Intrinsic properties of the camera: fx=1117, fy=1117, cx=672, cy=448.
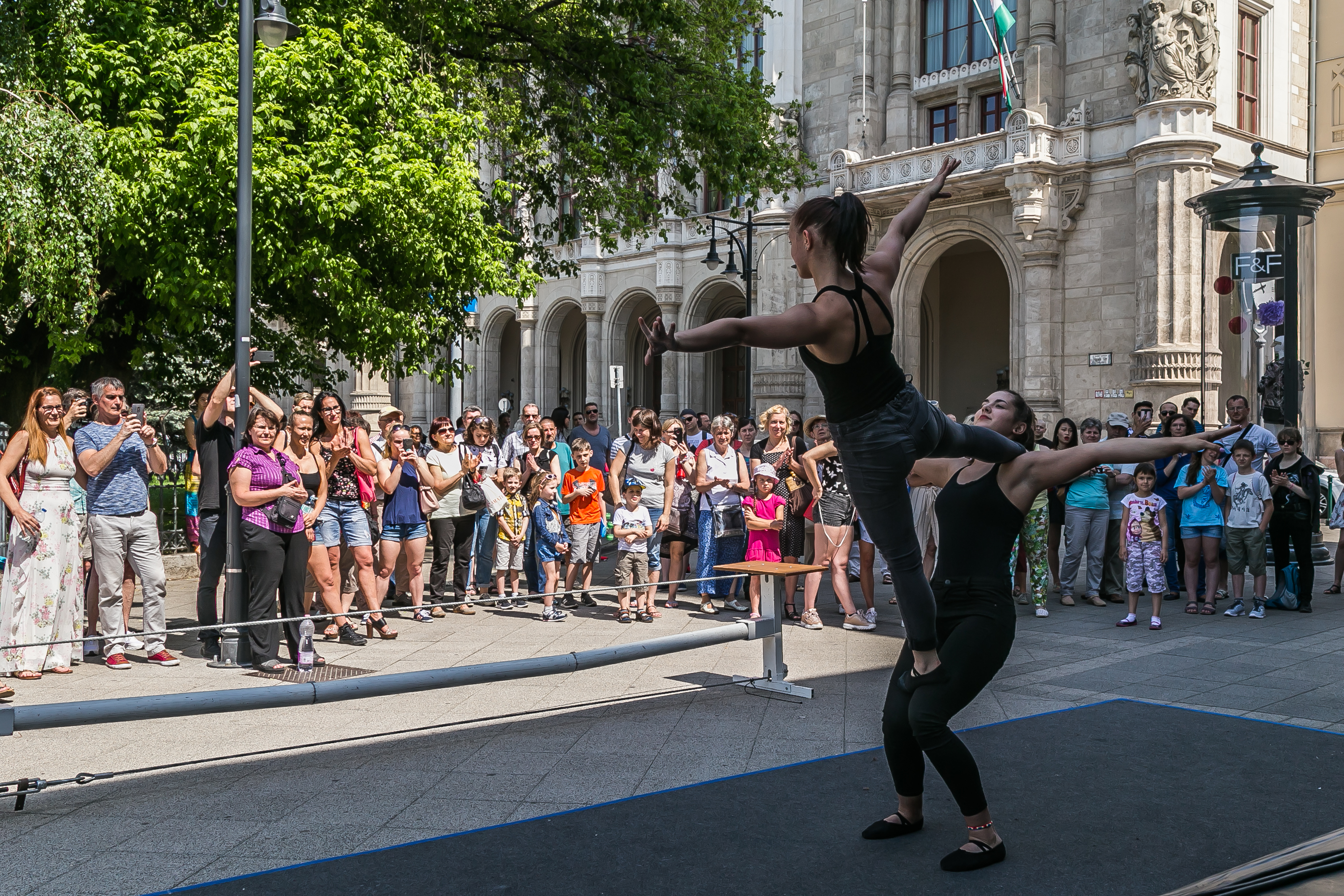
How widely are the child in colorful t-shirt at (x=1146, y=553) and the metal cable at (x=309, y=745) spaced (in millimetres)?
4617

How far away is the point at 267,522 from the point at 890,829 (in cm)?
537

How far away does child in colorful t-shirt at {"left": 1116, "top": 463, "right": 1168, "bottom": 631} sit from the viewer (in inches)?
402

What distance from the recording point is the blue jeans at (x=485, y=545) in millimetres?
11617

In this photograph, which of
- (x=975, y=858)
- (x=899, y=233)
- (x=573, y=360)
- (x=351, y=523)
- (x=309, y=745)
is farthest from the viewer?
(x=573, y=360)

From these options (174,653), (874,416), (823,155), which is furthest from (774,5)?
(874,416)

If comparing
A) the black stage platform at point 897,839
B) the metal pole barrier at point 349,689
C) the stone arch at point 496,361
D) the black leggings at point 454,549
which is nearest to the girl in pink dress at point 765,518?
the black leggings at point 454,549

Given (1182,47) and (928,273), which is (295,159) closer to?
(1182,47)

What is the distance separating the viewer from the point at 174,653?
289 inches

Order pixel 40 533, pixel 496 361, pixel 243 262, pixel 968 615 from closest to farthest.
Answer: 1. pixel 968 615
2. pixel 40 533
3. pixel 243 262
4. pixel 496 361

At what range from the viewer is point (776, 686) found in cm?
744

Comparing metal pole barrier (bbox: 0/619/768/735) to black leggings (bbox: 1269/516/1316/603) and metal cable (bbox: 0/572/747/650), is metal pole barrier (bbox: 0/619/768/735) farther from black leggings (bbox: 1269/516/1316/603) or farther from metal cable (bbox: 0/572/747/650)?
black leggings (bbox: 1269/516/1316/603)

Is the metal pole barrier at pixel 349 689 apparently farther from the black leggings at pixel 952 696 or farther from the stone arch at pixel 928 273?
the stone arch at pixel 928 273

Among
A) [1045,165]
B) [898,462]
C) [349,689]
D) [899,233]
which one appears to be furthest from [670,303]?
[898,462]

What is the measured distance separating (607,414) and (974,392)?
1175cm
